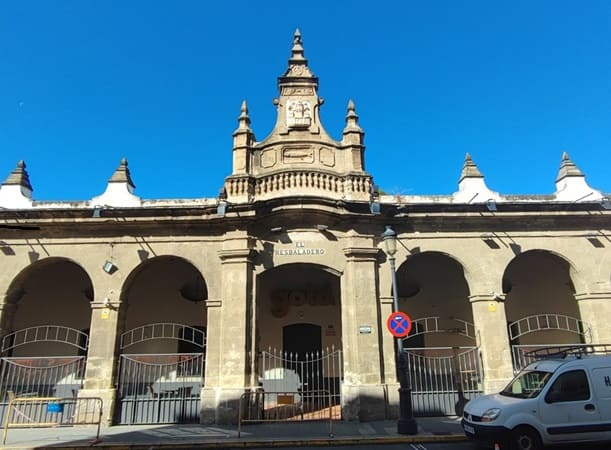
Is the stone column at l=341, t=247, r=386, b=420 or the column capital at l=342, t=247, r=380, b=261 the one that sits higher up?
the column capital at l=342, t=247, r=380, b=261

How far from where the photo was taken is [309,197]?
1263 centimetres

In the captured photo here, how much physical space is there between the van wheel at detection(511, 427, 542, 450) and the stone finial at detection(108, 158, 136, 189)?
43.0 ft

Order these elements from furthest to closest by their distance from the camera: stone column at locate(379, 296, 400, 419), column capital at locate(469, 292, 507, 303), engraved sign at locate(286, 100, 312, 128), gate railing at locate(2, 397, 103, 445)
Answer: engraved sign at locate(286, 100, 312, 128)
column capital at locate(469, 292, 507, 303)
stone column at locate(379, 296, 400, 419)
gate railing at locate(2, 397, 103, 445)

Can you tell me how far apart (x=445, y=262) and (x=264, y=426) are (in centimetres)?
886

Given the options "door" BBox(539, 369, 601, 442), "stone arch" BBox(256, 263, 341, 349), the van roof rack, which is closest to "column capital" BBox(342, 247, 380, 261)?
"stone arch" BBox(256, 263, 341, 349)

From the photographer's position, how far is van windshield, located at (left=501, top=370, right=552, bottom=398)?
26.4 feet

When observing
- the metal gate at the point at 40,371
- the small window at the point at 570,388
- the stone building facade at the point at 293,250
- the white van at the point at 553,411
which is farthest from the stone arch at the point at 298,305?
the small window at the point at 570,388

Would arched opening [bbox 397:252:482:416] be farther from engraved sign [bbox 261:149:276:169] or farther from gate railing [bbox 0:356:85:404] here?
gate railing [bbox 0:356:85:404]

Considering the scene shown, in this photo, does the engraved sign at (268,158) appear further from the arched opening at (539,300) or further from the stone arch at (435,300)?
the arched opening at (539,300)

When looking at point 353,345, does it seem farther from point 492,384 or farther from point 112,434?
point 112,434

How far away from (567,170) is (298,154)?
955 cm

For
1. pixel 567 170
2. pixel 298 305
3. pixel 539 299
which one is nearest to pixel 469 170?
pixel 567 170

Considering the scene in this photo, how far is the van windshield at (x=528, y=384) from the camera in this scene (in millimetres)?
8033

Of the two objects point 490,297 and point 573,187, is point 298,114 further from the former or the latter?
point 573,187
